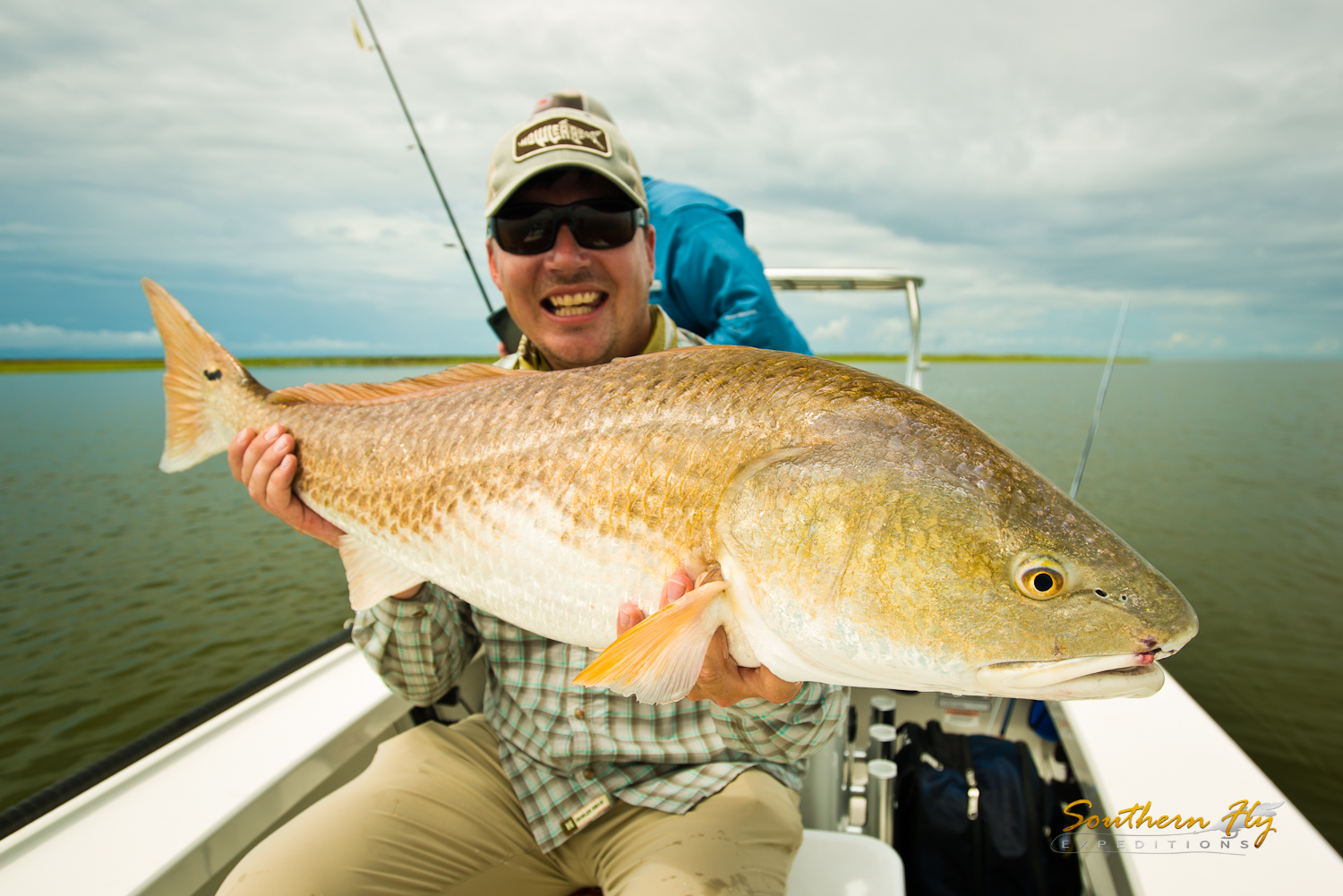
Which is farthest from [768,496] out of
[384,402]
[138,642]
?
[138,642]

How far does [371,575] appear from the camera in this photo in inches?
84.5

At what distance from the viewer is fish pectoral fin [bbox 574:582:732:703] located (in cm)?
136

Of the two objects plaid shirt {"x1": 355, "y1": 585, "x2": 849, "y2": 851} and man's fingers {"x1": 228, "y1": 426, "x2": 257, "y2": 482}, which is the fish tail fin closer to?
man's fingers {"x1": 228, "y1": 426, "x2": 257, "y2": 482}

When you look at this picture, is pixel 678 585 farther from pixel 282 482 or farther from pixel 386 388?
pixel 282 482

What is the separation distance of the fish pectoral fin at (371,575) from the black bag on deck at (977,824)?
2395 millimetres

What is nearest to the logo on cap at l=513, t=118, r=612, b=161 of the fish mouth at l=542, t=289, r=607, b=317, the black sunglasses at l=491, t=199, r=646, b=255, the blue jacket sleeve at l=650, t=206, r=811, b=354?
the black sunglasses at l=491, t=199, r=646, b=255

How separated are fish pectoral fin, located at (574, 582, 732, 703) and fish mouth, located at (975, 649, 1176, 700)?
1.83ft

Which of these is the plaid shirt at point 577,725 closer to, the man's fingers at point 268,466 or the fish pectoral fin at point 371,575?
the fish pectoral fin at point 371,575

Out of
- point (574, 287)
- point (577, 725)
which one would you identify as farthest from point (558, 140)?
point (577, 725)

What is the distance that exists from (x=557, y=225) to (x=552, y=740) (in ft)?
6.47

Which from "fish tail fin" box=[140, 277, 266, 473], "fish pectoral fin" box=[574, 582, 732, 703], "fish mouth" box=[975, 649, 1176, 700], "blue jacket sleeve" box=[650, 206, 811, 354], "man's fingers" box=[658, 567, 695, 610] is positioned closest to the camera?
"fish mouth" box=[975, 649, 1176, 700]

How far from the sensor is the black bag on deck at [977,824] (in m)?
2.56

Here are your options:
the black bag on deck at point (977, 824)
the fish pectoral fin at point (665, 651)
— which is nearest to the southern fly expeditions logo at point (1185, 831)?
the black bag on deck at point (977, 824)

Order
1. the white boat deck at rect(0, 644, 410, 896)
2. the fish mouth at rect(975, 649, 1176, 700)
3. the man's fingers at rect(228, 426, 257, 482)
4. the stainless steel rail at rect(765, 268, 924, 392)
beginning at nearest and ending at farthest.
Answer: the fish mouth at rect(975, 649, 1176, 700) → the white boat deck at rect(0, 644, 410, 896) → the man's fingers at rect(228, 426, 257, 482) → the stainless steel rail at rect(765, 268, 924, 392)
